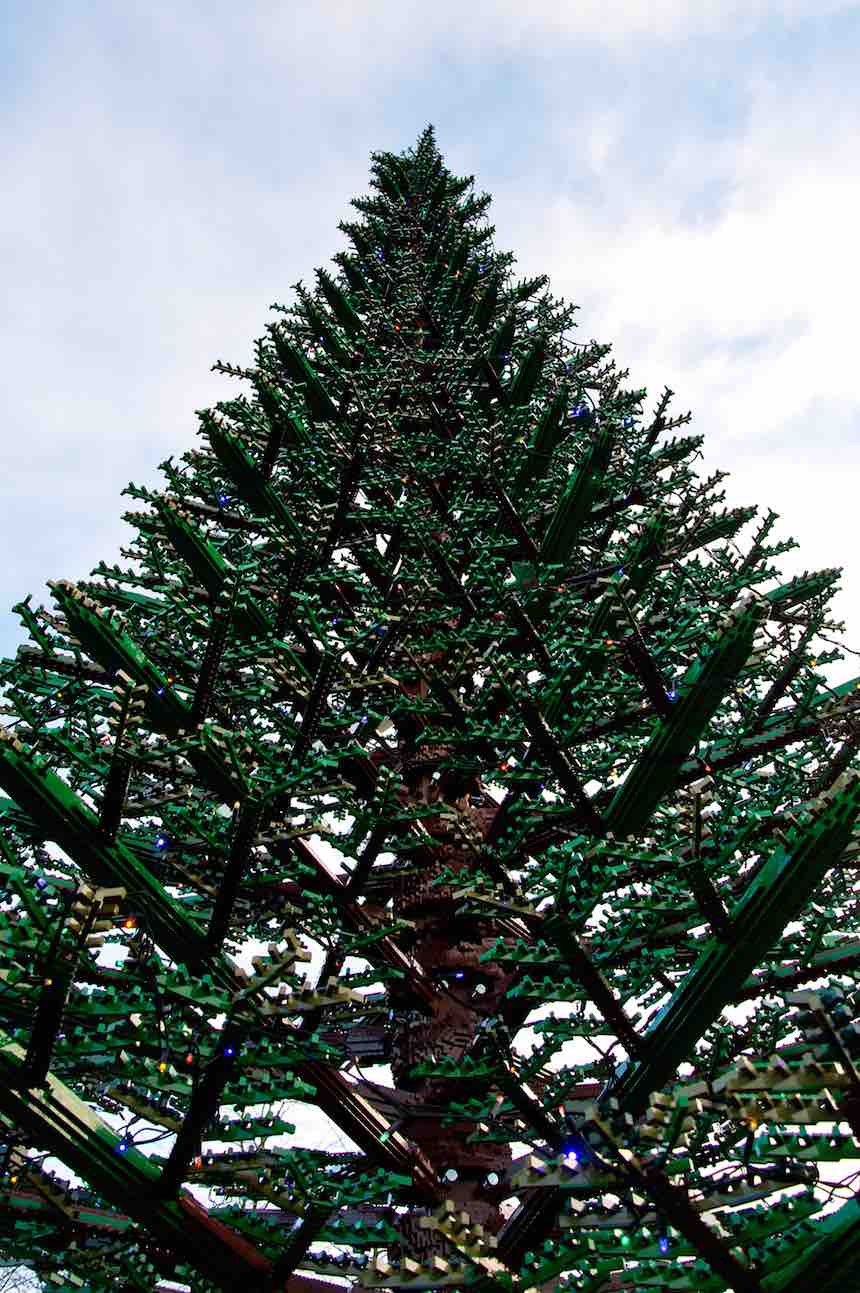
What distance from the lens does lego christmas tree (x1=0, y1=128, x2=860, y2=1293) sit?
291 centimetres

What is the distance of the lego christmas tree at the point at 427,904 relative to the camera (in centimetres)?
291

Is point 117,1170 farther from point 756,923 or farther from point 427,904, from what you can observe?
point 427,904

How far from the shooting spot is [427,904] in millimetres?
6629

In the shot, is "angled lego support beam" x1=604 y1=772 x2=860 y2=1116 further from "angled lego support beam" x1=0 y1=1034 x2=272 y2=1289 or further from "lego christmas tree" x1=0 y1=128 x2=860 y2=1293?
"angled lego support beam" x1=0 y1=1034 x2=272 y2=1289

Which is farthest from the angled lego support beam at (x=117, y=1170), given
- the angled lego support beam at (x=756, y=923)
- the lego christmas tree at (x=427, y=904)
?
the angled lego support beam at (x=756, y=923)

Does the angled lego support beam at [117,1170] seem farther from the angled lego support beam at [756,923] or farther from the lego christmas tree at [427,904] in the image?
the angled lego support beam at [756,923]

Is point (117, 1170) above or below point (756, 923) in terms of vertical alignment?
below

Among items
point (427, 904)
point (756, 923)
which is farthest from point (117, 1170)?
point (427, 904)

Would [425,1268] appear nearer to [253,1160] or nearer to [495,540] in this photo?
[253,1160]

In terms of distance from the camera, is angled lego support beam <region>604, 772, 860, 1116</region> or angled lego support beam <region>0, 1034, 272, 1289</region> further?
angled lego support beam <region>604, 772, 860, 1116</region>

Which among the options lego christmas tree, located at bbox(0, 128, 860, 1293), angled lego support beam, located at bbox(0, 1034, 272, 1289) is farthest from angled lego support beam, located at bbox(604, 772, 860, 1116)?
angled lego support beam, located at bbox(0, 1034, 272, 1289)

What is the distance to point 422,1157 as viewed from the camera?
4973mm

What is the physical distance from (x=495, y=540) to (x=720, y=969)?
16.6 ft

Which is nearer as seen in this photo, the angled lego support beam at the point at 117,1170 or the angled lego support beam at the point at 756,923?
the angled lego support beam at the point at 117,1170
